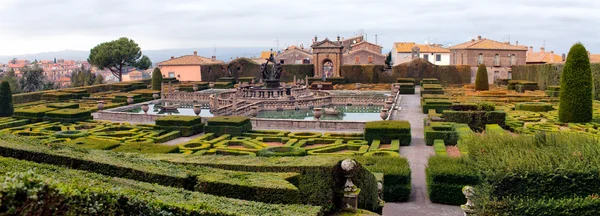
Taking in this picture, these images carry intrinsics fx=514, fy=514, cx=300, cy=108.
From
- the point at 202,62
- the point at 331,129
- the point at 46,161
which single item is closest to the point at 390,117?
the point at 331,129

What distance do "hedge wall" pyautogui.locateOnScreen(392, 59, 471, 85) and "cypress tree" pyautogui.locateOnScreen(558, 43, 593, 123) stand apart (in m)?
33.2

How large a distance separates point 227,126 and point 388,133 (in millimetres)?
6449

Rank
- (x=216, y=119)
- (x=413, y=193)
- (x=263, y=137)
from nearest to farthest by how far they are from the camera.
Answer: (x=413, y=193), (x=263, y=137), (x=216, y=119)

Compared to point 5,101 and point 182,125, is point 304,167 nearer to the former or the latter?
point 182,125

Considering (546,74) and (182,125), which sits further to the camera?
Answer: (546,74)

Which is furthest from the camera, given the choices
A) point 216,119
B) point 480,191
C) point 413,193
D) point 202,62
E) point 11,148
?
point 202,62

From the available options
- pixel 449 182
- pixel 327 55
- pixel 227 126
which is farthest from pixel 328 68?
pixel 449 182

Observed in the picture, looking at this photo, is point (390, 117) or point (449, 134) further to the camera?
point (390, 117)

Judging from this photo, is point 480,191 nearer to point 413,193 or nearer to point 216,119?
point 413,193

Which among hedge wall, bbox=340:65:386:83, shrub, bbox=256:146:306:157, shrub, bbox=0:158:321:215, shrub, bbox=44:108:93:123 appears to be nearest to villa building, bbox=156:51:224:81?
hedge wall, bbox=340:65:386:83

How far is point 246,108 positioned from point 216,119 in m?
8.75

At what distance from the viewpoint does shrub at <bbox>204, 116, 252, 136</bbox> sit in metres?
20.6

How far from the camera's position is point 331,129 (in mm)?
22344

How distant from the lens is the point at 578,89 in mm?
20844
